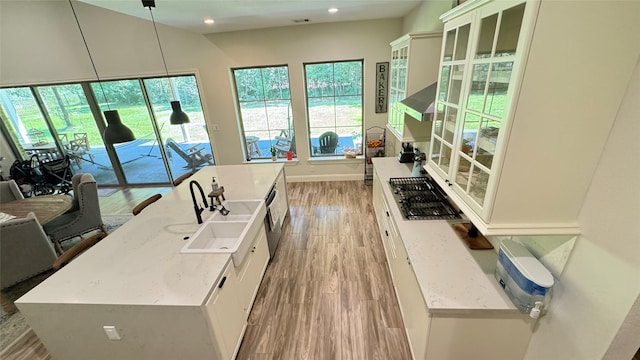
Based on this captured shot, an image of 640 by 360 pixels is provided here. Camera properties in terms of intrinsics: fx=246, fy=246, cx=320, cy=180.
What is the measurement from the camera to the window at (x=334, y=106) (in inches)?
185

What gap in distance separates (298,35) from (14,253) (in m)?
4.71

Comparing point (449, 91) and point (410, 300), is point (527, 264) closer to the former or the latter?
point (410, 300)

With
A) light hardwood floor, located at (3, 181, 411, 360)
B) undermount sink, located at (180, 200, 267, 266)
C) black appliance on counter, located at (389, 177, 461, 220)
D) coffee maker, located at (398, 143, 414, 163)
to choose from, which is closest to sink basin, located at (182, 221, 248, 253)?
undermount sink, located at (180, 200, 267, 266)

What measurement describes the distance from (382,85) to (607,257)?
13.5 feet

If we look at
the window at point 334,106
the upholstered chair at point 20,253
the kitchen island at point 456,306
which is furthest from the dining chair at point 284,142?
the kitchen island at point 456,306

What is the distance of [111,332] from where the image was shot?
5.28 feet

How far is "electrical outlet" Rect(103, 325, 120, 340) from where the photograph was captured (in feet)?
5.22

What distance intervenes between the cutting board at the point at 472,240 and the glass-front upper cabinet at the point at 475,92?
517 mm

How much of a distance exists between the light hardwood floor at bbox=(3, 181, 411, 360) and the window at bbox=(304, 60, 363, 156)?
180 centimetres

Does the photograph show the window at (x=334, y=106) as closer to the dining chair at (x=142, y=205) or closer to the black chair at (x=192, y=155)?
the black chair at (x=192, y=155)

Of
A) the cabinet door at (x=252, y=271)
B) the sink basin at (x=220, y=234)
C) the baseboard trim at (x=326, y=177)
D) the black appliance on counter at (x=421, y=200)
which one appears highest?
the black appliance on counter at (x=421, y=200)

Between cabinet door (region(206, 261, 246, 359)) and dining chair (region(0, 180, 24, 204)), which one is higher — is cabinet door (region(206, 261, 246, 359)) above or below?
below

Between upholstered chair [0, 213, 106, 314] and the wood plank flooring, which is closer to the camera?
the wood plank flooring

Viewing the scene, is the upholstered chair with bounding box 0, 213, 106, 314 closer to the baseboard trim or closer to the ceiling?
the ceiling
